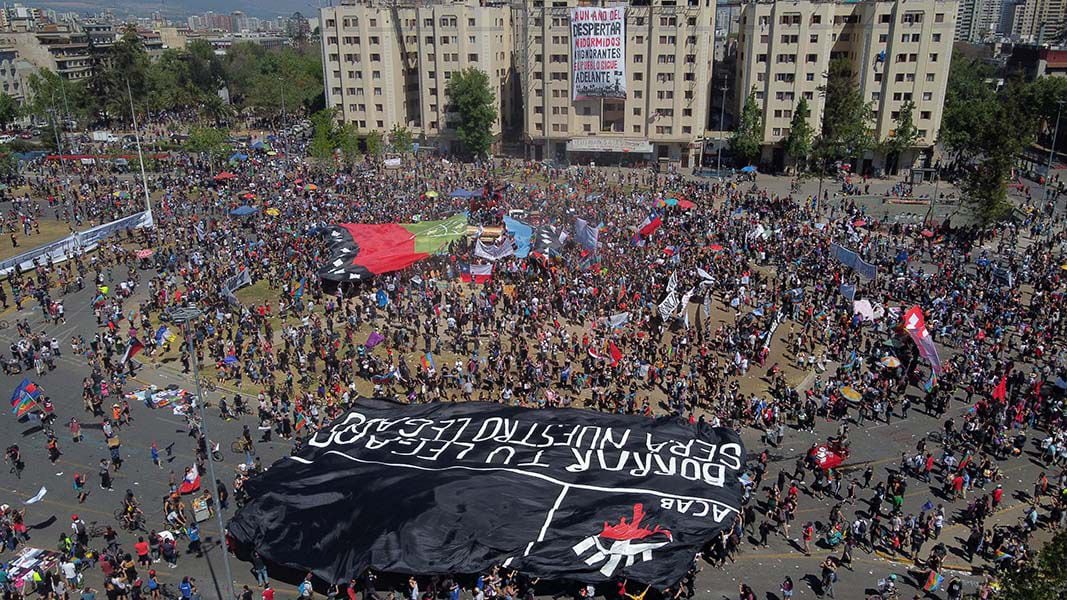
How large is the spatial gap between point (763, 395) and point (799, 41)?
56.3m

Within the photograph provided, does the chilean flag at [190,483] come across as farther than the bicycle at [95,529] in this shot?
Yes

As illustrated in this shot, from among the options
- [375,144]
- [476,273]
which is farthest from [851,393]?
[375,144]

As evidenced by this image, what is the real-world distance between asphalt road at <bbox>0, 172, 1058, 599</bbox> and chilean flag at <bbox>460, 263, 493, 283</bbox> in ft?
50.5

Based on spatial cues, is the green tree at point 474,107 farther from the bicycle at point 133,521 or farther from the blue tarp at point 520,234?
the bicycle at point 133,521

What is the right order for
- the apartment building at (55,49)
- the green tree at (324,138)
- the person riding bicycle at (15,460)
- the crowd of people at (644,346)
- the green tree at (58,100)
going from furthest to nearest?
the apartment building at (55,49), the green tree at (58,100), the green tree at (324,138), the person riding bicycle at (15,460), the crowd of people at (644,346)

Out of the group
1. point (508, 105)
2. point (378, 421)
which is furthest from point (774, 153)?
point (378, 421)

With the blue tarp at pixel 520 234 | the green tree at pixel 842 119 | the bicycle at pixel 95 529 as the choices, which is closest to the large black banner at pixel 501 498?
the bicycle at pixel 95 529

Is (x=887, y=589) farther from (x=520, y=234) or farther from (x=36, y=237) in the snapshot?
(x=36, y=237)

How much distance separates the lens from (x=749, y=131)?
81875 mm

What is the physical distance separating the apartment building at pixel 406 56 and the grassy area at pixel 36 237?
35.0m

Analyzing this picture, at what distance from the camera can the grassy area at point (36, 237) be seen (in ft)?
192

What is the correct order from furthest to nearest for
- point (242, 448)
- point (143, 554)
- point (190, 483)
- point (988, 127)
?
point (988, 127) → point (242, 448) → point (190, 483) → point (143, 554)

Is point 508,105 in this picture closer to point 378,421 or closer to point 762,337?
point 762,337

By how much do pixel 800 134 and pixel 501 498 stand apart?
213 feet
